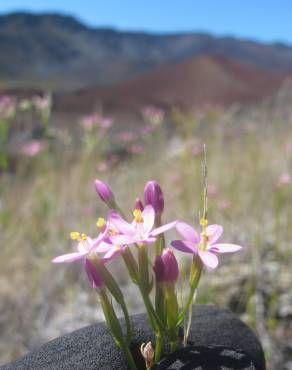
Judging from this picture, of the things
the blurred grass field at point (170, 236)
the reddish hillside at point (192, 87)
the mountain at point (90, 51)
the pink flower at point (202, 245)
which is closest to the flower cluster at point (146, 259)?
the pink flower at point (202, 245)

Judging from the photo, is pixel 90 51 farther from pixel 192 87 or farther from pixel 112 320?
pixel 112 320

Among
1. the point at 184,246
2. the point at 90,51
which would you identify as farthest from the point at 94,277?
the point at 90,51

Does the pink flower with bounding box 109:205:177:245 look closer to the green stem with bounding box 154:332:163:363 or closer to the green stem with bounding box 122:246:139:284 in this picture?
the green stem with bounding box 122:246:139:284

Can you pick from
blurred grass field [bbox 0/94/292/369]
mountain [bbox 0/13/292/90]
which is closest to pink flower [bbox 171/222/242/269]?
blurred grass field [bbox 0/94/292/369]

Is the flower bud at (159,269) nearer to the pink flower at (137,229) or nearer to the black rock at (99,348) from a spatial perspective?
the pink flower at (137,229)

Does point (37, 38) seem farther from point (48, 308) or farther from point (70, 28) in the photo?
point (48, 308)

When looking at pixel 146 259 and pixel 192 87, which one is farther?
pixel 192 87

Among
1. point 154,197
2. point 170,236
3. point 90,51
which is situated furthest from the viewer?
point 90,51
